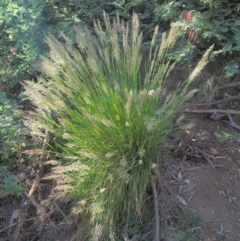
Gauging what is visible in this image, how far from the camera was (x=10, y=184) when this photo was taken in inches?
121

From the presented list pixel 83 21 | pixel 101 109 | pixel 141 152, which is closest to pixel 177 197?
pixel 141 152

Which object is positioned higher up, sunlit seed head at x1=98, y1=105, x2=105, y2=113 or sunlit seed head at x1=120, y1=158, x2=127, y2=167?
sunlit seed head at x1=98, y1=105, x2=105, y2=113

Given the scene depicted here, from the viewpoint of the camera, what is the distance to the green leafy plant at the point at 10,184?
3.07 meters

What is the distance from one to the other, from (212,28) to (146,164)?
1492mm

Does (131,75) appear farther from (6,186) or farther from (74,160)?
(6,186)

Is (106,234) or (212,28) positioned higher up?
(212,28)

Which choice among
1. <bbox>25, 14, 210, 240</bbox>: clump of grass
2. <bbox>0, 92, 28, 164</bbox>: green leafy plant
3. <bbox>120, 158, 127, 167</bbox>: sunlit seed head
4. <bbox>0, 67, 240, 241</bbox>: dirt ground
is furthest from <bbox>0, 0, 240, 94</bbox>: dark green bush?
<bbox>120, 158, 127, 167</bbox>: sunlit seed head

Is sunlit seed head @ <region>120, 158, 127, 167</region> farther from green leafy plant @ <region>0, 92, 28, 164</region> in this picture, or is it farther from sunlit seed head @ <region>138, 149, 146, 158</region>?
green leafy plant @ <region>0, 92, 28, 164</region>

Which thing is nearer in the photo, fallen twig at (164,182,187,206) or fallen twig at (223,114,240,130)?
fallen twig at (164,182,187,206)

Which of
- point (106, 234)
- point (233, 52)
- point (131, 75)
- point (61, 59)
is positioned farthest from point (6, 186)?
point (233, 52)

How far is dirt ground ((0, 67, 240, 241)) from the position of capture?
2982 millimetres

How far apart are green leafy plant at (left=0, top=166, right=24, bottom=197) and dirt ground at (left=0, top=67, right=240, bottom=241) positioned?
0.08 metres

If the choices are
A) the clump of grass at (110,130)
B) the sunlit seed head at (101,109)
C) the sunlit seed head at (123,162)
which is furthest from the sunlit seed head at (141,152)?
the sunlit seed head at (101,109)

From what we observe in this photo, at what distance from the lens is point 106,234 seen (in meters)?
2.85
